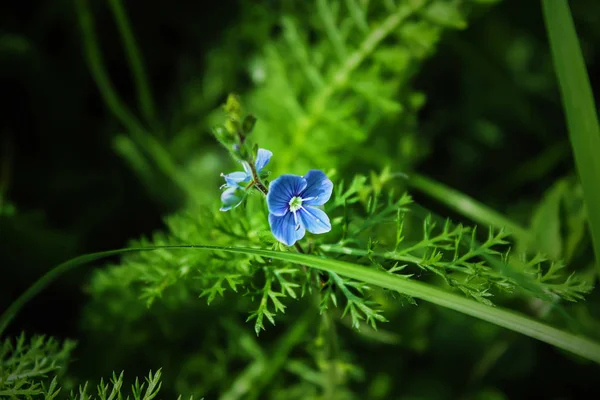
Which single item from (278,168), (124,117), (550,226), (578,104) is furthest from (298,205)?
(124,117)

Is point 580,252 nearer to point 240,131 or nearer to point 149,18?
point 240,131

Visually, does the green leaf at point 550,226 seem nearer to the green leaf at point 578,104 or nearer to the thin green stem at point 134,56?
the green leaf at point 578,104

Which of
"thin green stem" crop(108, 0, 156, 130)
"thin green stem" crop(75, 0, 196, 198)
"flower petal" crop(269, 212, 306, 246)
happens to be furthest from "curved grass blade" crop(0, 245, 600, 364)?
"thin green stem" crop(108, 0, 156, 130)

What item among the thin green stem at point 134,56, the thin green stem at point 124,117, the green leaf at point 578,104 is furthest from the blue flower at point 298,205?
the thin green stem at point 134,56

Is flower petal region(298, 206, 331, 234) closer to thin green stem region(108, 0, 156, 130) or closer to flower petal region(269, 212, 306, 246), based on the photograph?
flower petal region(269, 212, 306, 246)

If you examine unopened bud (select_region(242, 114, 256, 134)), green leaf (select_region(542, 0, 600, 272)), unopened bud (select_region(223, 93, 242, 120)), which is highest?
green leaf (select_region(542, 0, 600, 272))

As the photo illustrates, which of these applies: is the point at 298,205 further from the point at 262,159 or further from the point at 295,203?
the point at 262,159

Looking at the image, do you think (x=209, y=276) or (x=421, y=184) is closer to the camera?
(x=209, y=276)

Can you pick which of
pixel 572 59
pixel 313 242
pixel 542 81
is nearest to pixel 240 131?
pixel 313 242
